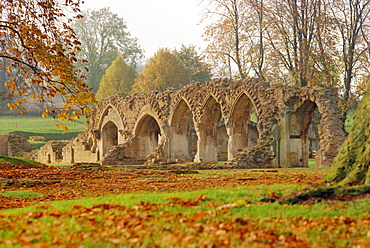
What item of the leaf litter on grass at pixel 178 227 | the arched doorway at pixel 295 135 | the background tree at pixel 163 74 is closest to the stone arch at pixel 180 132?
the arched doorway at pixel 295 135

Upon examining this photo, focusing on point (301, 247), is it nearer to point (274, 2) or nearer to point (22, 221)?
point (22, 221)

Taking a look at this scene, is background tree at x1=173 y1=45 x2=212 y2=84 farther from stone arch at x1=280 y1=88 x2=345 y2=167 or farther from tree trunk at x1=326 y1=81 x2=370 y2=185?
tree trunk at x1=326 y1=81 x2=370 y2=185

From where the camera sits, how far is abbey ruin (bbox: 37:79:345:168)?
68.5 feet

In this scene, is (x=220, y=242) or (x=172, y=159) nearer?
(x=220, y=242)

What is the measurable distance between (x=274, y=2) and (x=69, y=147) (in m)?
18.3

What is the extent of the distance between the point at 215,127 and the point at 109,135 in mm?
12302

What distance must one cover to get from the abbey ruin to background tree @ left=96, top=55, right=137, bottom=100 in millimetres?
15261

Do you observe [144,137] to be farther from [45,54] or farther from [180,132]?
[45,54]

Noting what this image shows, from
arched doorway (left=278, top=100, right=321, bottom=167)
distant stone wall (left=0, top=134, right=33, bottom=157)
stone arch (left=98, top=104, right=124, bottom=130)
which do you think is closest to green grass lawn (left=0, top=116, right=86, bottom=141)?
distant stone wall (left=0, top=134, right=33, bottom=157)

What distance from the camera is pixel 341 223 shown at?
5336 mm

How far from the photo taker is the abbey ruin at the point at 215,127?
20891 mm

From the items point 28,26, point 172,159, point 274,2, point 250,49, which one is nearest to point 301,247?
point 28,26

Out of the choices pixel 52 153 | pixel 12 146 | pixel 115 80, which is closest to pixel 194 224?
pixel 52 153

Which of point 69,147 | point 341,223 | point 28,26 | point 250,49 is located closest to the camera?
point 341,223
